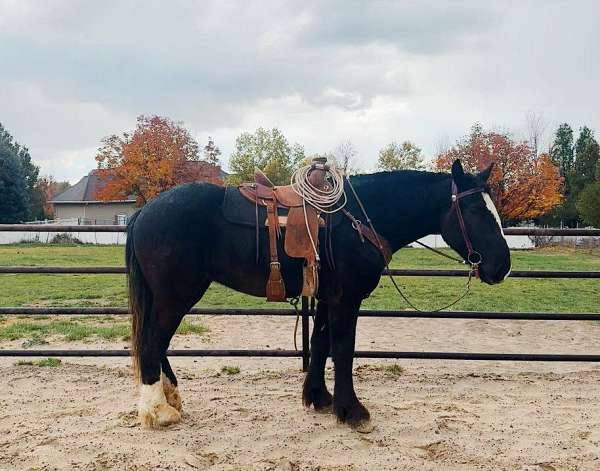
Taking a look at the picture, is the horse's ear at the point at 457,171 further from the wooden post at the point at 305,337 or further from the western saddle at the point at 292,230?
the wooden post at the point at 305,337

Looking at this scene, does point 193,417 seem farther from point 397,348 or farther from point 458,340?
point 458,340

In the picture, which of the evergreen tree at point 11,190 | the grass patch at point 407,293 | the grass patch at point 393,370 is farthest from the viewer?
the evergreen tree at point 11,190

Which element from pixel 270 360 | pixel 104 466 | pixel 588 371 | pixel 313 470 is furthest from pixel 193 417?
pixel 588 371

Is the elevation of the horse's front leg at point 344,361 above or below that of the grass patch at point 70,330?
above

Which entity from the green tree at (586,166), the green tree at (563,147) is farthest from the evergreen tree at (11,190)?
the green tree at (563,147)

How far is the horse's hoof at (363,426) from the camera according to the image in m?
3.29

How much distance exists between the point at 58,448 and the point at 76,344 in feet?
9.58

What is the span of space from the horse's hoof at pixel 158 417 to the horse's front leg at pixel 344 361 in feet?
3.54

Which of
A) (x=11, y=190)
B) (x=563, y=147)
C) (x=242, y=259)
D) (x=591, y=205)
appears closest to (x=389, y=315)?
(x=242, y=259)

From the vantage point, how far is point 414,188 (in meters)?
3.55

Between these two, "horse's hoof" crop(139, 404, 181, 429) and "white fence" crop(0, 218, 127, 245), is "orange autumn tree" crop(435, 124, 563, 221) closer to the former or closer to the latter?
"white fence" crop(0, 218, 127, 245)

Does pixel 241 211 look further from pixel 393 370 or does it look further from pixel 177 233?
pixel 393 370

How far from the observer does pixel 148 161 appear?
34250 mm

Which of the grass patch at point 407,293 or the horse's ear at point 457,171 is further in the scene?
the grass patch at point 407,293
